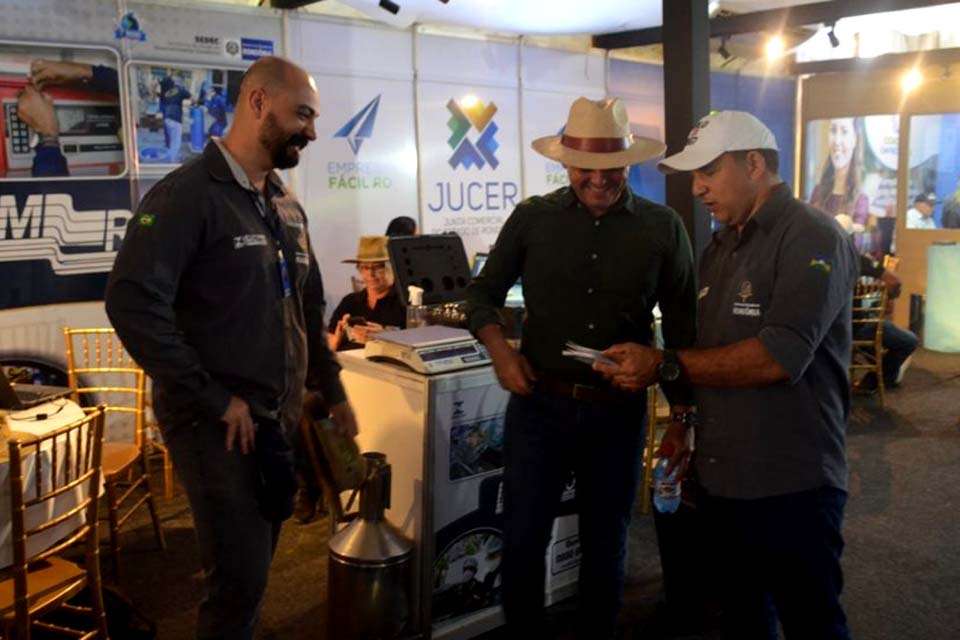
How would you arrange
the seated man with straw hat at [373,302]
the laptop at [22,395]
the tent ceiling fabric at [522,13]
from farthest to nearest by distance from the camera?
the tent ceiling fabric at [522,13]
the seated man with straw hat at [373,302]
the laptop at [22,395]

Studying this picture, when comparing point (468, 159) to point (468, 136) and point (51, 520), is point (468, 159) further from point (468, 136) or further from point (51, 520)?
point (51, 520)

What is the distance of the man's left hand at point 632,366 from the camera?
2.00 metres

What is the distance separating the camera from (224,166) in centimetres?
200

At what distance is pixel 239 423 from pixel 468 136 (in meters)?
5.39

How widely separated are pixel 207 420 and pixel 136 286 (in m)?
0.34

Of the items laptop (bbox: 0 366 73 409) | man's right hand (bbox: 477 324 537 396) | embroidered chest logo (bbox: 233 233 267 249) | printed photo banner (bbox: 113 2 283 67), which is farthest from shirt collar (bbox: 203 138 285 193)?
printed photo banner (bbox: 113 2 283 67)

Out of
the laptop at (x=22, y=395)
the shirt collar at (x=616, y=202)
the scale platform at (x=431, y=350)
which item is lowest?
the laptop at (x=22, y=395)

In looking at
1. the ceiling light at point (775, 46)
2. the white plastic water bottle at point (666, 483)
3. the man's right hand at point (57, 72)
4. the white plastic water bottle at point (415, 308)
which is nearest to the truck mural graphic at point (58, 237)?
the man's right hand at point (57, 72)

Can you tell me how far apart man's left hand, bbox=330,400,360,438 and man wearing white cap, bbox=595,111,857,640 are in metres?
0.79

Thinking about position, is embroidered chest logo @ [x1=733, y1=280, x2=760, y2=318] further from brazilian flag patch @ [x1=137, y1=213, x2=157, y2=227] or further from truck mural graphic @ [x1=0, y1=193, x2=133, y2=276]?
truck mural graphic @ [x1=0, y1=193, x2=133, y2=276]

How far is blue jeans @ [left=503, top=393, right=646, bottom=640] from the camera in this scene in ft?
7.72

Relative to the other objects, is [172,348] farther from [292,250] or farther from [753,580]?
[753,580]

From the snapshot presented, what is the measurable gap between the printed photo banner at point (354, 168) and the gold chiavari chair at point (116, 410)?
158 centimetres

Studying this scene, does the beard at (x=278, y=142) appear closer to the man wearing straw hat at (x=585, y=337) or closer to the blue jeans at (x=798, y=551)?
the man wearing straw hat at (x=585, y=337)
